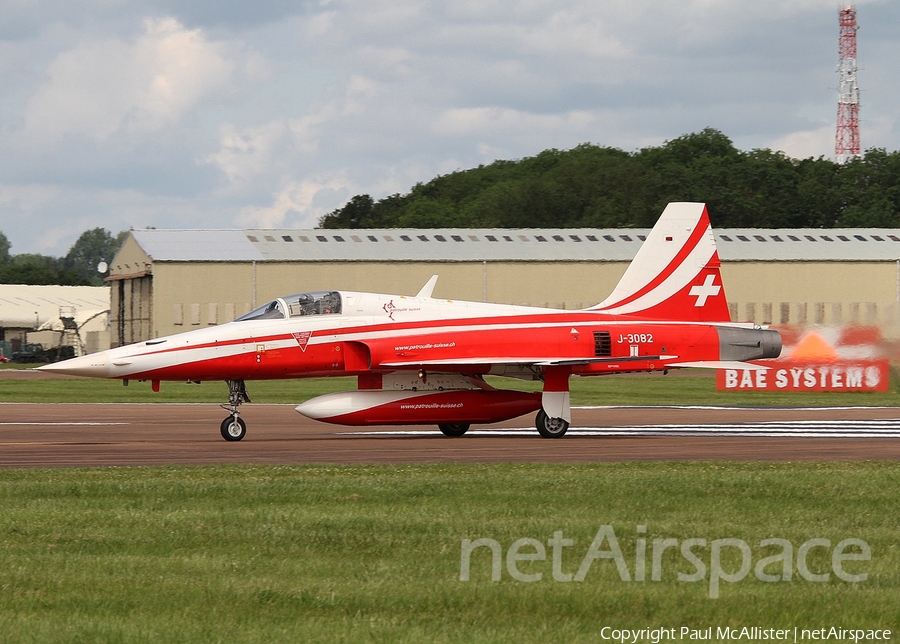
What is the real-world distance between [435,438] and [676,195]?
76.4 meters

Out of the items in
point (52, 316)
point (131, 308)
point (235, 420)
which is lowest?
point (235, 420)

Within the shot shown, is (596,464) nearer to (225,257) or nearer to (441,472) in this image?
(441,472)

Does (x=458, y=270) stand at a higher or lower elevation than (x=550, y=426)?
higher

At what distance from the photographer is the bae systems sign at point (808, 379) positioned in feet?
115

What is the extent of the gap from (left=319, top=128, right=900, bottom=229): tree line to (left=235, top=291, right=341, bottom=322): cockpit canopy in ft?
233

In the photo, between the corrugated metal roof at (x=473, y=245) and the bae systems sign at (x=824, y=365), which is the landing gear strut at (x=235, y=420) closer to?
→ the bae systems sign at (x=824, y=365)

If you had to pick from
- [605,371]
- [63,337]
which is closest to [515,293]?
[63,337]

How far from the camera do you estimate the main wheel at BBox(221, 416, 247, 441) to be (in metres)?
19.9

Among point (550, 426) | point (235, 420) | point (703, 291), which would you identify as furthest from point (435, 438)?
point (703, 291)

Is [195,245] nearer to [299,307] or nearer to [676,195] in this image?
[299,307]

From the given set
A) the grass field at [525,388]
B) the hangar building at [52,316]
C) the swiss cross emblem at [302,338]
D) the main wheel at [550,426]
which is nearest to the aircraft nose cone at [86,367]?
the swiss cross emblem at [302,338]

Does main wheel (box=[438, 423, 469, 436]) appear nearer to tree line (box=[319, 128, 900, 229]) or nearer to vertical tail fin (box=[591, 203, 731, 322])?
vertical tail fin (box=[591, 203, 731, 322])

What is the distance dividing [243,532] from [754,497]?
5.16 m

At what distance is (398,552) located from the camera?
9.02 metres
